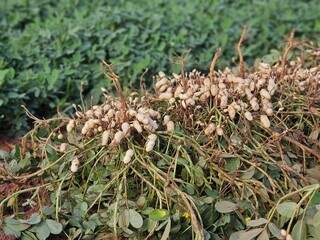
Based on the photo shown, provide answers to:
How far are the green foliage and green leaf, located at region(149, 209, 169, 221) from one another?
1088mm

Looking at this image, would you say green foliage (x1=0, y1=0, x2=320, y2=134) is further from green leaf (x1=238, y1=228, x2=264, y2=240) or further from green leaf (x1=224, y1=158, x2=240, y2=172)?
green leaf (x1=238, y1=228, x2=264, y2=240)

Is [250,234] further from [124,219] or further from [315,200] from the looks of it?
[124,219]

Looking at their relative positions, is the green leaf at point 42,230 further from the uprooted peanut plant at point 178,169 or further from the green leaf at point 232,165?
the green leaf at point 232,165

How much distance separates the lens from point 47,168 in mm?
2107

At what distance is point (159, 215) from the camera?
6.23 feet

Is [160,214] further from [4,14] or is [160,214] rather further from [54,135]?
[4,14]

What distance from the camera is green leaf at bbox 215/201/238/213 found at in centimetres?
→ 193

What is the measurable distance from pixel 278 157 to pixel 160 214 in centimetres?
46

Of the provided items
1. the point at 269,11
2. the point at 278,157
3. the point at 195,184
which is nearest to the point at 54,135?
the point at 195,184

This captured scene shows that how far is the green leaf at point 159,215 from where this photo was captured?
189 centimetres

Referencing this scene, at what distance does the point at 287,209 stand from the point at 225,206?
174mm

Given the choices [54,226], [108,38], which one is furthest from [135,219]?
[108,38]

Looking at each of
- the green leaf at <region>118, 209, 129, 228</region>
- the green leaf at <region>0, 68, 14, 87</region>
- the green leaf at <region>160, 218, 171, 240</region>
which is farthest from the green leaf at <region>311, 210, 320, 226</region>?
the green leaf at <region>0, 68, 14, 87</region>

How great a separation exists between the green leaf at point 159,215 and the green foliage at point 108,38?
1088 millimetres
